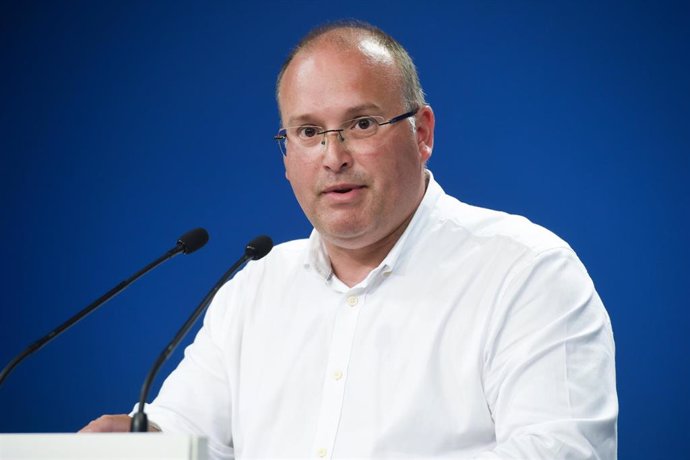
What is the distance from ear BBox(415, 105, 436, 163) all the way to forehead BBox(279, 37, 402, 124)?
107mm

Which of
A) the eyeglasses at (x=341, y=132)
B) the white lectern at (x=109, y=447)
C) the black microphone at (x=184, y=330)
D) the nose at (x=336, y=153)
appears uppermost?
the eyeglasses at (x=341, y=132)

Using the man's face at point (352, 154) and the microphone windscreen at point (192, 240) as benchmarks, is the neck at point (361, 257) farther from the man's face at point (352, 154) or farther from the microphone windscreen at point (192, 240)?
the microphone windscreen at point (192, 240)

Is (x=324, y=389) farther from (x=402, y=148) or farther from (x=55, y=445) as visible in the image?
(x=55, y=445)

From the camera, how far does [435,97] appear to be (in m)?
3.11

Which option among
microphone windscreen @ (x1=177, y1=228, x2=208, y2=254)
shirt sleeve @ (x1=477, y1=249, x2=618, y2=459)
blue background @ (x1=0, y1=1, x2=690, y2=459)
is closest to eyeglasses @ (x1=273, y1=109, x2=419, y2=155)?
microphone windscreen @ (x1=177, y1=228, x2=208, y2=254)

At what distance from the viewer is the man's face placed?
205cm

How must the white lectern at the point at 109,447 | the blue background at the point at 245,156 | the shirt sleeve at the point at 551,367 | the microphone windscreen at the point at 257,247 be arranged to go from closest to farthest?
the white lectern at the point at 109,447
the shirt sleeve at the point at 551,367
the microphone windscreen at the point at 257,247
the blue background at the point at 245,156

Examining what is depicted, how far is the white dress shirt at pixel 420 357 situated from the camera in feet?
5.75

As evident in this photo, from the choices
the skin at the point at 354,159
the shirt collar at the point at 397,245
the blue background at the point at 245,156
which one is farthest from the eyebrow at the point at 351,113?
the blue background at the point at 245,156

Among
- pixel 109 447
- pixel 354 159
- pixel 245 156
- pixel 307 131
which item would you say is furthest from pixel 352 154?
pixel 245 156

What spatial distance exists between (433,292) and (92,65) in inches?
80.2

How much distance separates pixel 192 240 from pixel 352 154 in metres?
0.42

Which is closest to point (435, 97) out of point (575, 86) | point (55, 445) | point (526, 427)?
point (575, 86)

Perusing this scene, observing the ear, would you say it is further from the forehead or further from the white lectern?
the white lectern
